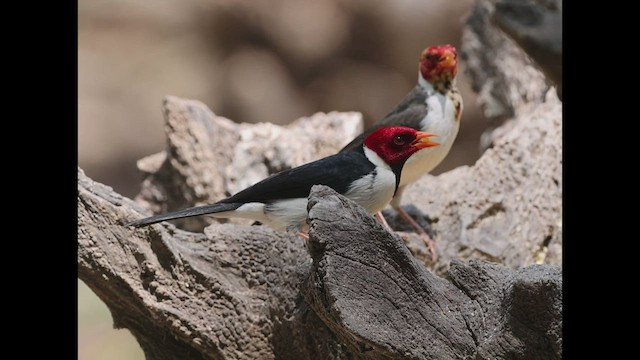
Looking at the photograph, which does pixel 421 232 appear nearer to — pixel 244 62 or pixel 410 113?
pixel 410 113

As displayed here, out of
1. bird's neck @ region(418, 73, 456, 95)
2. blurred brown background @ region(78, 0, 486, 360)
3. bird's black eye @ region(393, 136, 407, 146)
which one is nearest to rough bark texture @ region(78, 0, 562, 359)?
bird's neck @ region(418, 73, 456, 95)

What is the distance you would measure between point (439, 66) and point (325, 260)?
281 centimetres

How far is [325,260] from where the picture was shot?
9.17 feet

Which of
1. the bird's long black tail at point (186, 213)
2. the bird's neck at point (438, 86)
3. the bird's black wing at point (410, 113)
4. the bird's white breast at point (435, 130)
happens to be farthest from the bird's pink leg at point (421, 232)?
the bird's long black tail at point (186, 213)

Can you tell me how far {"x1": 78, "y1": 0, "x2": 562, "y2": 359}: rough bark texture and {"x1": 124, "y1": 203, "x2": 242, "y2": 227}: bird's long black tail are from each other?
189 millimetres

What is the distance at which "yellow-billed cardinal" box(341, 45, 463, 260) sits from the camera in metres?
5.16

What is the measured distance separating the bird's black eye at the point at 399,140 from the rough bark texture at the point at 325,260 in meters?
0.61

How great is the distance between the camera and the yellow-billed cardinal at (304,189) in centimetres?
360

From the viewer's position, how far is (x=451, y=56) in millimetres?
5367

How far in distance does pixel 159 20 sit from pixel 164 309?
7.52 m
